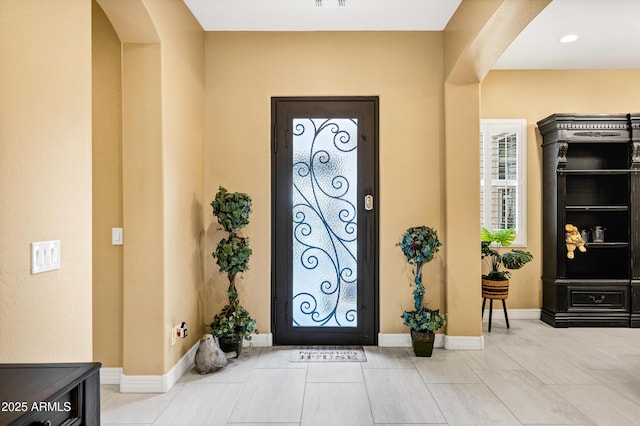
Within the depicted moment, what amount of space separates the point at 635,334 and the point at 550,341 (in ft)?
3.59

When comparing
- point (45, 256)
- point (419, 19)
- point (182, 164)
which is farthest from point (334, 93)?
point (45, 256)

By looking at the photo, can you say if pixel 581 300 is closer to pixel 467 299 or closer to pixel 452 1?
pixel 467 299

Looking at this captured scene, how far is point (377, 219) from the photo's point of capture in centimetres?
375

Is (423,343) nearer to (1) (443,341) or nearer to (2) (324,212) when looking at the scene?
(1) (443,341)

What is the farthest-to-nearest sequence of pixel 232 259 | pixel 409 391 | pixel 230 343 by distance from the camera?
pixel 230 343, pixel 232 259, pixel 409 391

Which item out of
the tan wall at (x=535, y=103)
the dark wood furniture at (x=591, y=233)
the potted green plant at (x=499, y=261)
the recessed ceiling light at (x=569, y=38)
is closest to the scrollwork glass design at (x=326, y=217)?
the potted green plant at (x=499, y=261)

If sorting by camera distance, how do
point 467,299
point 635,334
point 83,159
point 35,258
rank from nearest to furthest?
point 35,258 → point 83,159 → point 467,299 → point 635,334

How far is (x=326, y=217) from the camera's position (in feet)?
12.4

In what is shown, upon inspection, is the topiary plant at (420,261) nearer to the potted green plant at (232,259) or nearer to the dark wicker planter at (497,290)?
the dark wicker planter at (497,290)

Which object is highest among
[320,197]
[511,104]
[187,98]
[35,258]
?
[511,104]

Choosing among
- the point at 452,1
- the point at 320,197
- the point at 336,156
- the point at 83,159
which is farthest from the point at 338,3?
the point at 83,159

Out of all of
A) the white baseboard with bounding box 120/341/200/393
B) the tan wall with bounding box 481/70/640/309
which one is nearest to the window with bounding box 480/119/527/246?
the tan wall with bounding box 481/70/640/309

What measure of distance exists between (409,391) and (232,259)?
1716mm

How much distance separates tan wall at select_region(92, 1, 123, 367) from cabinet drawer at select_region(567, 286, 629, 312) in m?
4.64
